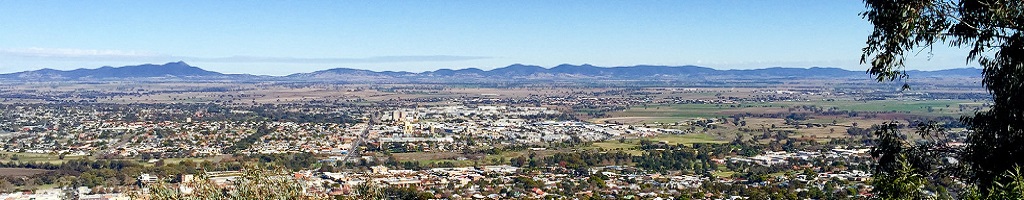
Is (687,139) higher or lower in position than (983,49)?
lower

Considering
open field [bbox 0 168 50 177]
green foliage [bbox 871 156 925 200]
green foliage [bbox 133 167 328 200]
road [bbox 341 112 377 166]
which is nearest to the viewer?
green foliage [bbox 871 156 925 200]

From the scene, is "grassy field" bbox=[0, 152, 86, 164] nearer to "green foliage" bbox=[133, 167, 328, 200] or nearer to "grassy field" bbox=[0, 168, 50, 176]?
"grassy field" bbox=[0, 168, 50, 176]

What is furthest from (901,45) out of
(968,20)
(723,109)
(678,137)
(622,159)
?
(723,109)

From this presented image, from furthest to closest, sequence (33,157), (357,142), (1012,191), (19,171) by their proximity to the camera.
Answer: (357,142), (33,157), (19,171), (1012,191)

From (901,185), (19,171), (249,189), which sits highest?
(901,185)

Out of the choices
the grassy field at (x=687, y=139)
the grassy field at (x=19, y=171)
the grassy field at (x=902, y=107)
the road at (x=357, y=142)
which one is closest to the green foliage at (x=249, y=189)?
the grassy field at (x=19, y=171)

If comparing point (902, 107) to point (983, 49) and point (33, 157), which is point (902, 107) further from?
point (983, 49)

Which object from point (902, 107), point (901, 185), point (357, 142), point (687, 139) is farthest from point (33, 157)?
point (902, 107)

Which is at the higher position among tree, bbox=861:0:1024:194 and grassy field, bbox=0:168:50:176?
tree, bbox=861:0:1024:194

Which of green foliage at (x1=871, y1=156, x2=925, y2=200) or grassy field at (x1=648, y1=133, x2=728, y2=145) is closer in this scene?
green foliage at (x1=871, y1=156, x2=925, y2=200)

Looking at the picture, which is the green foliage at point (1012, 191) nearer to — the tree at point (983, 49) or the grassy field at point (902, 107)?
A: the tree at point (983, 49)

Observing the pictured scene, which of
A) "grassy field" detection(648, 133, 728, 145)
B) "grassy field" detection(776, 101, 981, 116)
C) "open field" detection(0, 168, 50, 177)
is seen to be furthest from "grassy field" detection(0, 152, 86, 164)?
"grassy field" detection(776, 101, 981, 116)

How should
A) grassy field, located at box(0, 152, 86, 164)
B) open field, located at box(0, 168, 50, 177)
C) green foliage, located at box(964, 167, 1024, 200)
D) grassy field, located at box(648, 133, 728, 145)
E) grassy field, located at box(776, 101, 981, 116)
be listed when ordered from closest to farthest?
green foliage, located at box(964, 167, 1024, 200) → open field, located at box(0, 168, 50, 177) → grassy field, located at box(0, 152, 86, 164) → grassy field, located at box(648, 133, 728, 145) → grassy field, located at box(776, 101, 981, 116)
